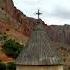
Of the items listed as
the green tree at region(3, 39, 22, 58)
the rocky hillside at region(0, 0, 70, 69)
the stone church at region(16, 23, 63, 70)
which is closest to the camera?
the stone church at region(16, 23, 63, 70)

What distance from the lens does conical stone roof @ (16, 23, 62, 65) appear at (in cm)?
1994

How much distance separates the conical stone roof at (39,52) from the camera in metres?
19.9

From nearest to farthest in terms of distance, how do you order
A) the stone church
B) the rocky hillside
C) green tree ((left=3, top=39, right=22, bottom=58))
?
the stone church, green tree ((left=3, top=39, right=22, bottom=58)), the rocky hillside

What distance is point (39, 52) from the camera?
65.5ft

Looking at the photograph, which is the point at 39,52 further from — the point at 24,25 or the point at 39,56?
the point at 24,25

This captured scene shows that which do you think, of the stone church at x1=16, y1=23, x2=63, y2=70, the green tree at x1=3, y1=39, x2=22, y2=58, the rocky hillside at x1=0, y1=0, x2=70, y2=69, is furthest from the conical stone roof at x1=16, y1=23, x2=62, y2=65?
the rocky hillside at x1=0, y1=0, x2=70, y2=69

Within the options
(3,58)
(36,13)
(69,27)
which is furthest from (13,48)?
(69,27)

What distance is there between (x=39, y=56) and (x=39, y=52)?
0.68 ft

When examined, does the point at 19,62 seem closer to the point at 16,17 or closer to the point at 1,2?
the point at 1,2

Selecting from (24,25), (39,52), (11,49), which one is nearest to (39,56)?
(39,52)

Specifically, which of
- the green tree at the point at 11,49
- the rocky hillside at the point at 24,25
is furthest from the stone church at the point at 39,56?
the rocky hillside at the point at 24,25

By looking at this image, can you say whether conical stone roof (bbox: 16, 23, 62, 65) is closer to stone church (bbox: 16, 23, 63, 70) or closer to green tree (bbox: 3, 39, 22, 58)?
stone church (bbox: 16, 23, 63, 70)

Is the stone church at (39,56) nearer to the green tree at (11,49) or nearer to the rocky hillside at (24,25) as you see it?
the green tree at (11,49)

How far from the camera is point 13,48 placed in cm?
6794
